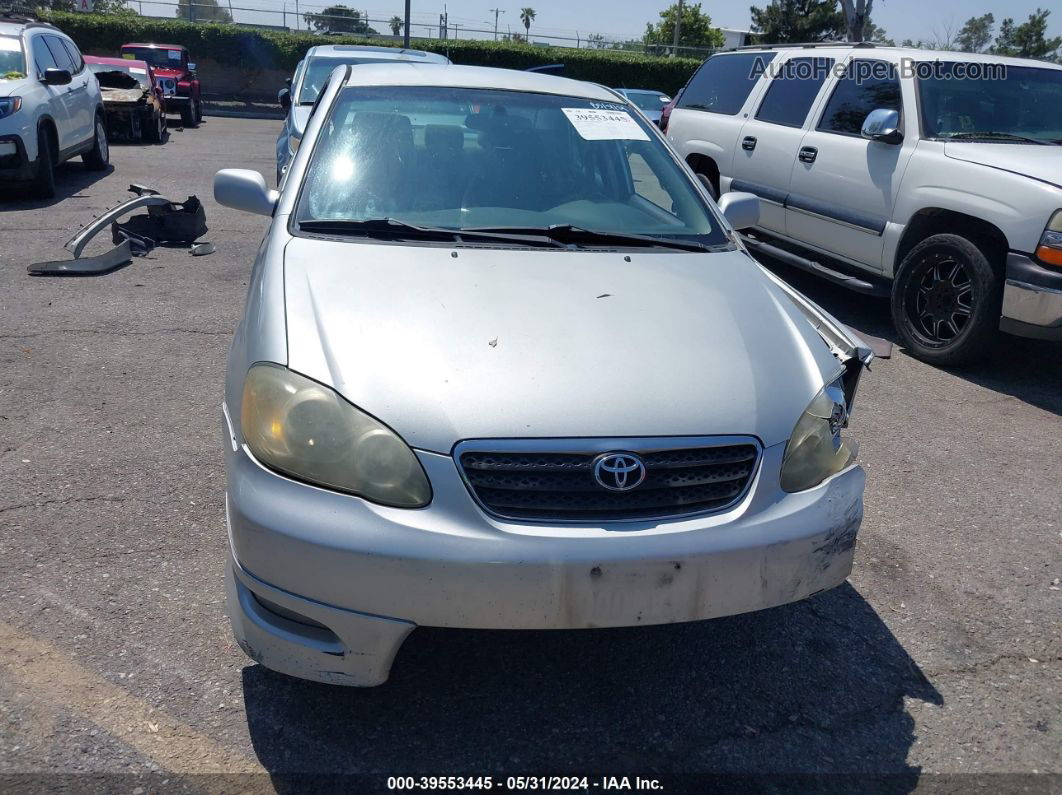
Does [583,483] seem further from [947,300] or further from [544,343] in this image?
[947,300]

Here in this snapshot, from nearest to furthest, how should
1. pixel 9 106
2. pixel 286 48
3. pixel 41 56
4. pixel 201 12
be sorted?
1. pixel 9 106
2. pixel 41 56
3. pixel 286 48
4. pixel 201 12

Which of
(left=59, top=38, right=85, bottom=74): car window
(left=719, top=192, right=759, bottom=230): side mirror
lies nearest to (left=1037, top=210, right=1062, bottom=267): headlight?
(left=719, top=192, right=759, bottom=230): side mirror

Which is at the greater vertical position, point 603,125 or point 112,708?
point 603,125

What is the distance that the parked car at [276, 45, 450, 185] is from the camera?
355 inches

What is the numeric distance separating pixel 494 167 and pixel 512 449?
178 cm

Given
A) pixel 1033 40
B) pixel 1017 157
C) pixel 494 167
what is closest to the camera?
→ pixel 494 167

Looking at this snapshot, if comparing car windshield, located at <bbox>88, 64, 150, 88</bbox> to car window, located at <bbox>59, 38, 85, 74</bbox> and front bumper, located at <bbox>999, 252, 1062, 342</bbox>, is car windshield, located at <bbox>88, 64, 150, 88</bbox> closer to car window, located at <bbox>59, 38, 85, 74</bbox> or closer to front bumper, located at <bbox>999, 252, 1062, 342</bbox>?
car window, located at <bbox>59, 38, 85, 74</bbox>

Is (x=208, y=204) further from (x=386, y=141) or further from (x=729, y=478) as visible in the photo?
(x=729, y=478)

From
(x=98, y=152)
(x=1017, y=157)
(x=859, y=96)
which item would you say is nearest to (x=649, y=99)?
(x=98, y=152)

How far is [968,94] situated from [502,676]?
221 inches

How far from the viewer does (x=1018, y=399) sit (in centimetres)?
561

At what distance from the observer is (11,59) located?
404 inches

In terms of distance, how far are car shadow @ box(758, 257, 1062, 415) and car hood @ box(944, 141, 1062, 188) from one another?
3.45 feet

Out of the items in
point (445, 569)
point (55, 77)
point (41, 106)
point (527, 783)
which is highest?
point (55, 77)
